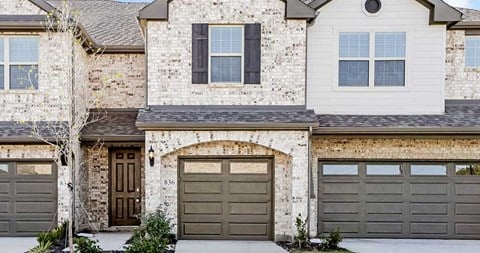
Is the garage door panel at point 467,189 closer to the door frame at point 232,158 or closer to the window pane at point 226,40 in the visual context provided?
the door frame at point 232,158

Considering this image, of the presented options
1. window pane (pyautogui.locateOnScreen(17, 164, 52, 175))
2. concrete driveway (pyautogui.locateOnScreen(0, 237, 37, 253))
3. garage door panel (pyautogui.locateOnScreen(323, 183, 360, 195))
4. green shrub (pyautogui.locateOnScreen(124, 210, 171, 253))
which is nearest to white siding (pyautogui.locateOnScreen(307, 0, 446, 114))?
garage door panel (pyautogui.locateOnScreen(323, 183, 360, 195))

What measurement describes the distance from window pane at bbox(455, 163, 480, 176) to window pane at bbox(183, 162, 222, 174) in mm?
6620

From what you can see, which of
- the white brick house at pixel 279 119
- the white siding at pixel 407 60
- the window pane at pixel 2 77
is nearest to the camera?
the white brick house at pixel 279 119

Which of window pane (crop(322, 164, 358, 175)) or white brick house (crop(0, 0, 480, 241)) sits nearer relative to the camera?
white brick house (crop(0, 0, 480, 241))

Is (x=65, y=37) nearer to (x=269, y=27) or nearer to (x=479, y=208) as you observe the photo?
(x=269, y=27)

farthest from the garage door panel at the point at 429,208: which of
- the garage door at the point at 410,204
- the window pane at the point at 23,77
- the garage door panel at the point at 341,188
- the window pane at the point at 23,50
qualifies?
the window pane at the point at 23,50

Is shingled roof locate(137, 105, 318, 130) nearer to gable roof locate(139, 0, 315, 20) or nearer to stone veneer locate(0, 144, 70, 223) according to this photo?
gable roof locate(139, 0, 315, 20)

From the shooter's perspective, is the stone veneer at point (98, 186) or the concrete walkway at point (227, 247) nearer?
the concrete walkway at point (227, 247)

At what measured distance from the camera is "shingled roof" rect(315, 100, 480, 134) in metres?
13.8

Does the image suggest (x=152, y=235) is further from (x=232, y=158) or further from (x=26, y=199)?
(x=26, y=199)

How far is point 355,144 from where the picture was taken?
1459 centimetres

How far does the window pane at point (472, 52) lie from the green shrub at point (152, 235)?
9668 millimetres

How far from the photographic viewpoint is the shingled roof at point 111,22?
1647 centimetres

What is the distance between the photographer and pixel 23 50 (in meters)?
14.1
